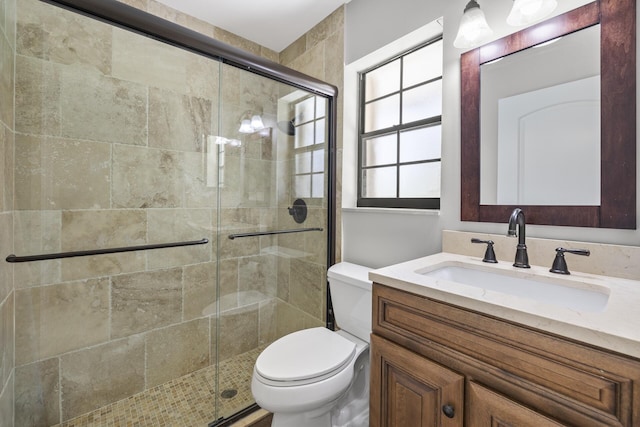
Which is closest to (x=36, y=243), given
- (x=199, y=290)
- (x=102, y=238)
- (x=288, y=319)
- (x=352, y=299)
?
(x=102, y=238)

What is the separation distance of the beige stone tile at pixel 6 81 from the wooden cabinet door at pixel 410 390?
172cm

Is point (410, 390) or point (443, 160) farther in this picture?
point (443, 160)

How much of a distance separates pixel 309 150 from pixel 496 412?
1.64 m

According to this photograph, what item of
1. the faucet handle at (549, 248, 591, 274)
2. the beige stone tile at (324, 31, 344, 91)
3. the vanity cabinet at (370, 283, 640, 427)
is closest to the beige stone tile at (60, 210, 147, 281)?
the beige stone tile at (324, 31, 344, 91)

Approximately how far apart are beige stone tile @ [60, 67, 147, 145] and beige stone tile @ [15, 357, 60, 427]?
3.86ft

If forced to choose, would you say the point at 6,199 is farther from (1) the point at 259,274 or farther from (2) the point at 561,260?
(2) the point at 561,260

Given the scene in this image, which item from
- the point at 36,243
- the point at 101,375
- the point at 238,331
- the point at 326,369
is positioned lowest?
the point at 101,375

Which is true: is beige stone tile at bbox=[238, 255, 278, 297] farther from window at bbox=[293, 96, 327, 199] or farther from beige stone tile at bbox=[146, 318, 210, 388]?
window at bbox=[293, 96, 327, 199]

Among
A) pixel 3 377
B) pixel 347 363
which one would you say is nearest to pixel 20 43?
pixel 3 377

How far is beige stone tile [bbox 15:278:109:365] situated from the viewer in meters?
1.36

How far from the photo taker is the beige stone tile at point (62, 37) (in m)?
1.25

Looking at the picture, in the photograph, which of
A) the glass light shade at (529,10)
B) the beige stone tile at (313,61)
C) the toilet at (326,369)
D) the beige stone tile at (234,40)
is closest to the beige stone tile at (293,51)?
the beige stone tile at (313,61)

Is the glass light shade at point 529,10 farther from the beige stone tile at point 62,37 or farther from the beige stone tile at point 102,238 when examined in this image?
the beige stone tile at point 102,238

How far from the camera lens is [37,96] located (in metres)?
1.35
